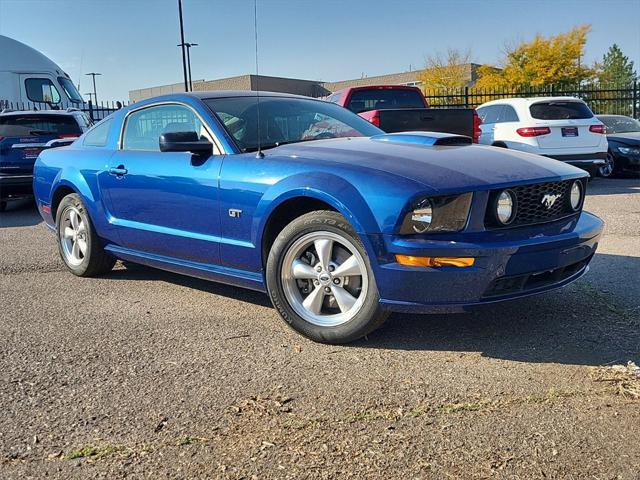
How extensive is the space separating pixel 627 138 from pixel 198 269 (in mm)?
10793

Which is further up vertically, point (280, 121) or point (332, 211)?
point (280, 121)

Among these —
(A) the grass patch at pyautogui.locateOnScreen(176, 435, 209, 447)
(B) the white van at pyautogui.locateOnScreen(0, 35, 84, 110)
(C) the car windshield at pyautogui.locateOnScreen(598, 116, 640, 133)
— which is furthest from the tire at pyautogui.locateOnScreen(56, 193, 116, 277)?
(B) the white van at pyautogui.locateOnScreen(0, 35, 84, 110)

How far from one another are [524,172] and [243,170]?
168 centimetres

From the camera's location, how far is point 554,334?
3646mm

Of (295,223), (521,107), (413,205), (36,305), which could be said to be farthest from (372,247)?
(521,107)

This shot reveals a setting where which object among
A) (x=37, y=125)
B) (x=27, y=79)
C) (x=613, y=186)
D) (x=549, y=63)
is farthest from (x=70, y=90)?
(x=549, y=63)

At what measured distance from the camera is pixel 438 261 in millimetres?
3154

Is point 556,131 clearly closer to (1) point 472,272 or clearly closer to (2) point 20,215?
(1) point 472,272

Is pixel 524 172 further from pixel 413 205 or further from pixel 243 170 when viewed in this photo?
pixel 243 170

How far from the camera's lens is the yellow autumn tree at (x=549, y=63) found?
109 ft

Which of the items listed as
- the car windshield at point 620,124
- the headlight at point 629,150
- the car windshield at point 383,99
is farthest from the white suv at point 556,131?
the car windshield at point 620,124

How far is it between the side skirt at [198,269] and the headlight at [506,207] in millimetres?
1476

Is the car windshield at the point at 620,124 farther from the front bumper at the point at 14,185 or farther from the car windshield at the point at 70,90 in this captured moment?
the car windshield at the point at 70,90

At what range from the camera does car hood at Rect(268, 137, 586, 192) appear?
10.8ft
